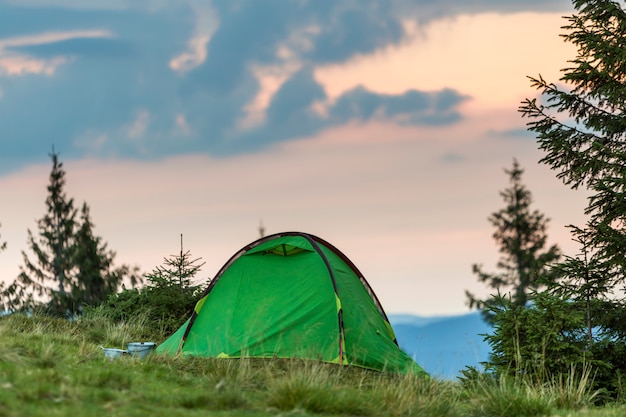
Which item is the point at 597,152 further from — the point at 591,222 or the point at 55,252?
the point at 55,252

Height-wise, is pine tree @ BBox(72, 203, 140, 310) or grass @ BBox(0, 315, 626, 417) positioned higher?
pine tree @ BBox(72, 203, 140, 310)

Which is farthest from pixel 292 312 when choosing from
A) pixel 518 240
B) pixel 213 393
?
pixel 518 240

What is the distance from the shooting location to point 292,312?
47.0ft

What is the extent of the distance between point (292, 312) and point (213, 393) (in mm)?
5588

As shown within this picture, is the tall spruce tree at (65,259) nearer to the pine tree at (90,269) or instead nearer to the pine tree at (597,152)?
the pine tree at (90,269)

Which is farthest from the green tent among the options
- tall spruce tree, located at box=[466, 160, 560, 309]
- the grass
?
tall spruce tree, located at box=[466, 160, 560, 309]

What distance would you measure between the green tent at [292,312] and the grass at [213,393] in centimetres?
173

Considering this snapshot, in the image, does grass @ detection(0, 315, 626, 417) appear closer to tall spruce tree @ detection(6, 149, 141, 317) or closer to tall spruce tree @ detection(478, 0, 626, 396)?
tall spruce tree @ detection(478, 0, 626, 396)

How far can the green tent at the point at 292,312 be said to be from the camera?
1386 cm

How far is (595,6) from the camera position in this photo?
1808cm

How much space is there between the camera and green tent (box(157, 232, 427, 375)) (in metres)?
13.9

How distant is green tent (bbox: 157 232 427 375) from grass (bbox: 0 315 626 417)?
173cm

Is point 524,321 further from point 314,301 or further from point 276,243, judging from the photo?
point 276,243

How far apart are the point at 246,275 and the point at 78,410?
25.7 ft
